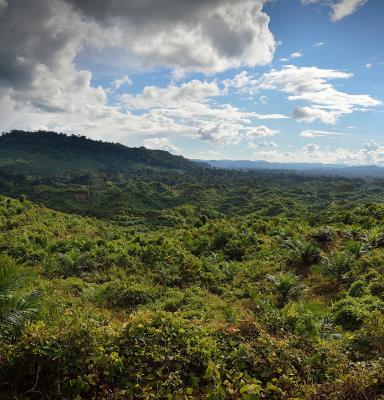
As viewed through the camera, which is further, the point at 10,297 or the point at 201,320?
the point at 201,320

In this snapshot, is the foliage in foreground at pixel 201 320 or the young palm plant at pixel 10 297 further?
the young palm plant at pixel 10 297

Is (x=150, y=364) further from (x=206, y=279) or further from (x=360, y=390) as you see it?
(x=206, y=279)

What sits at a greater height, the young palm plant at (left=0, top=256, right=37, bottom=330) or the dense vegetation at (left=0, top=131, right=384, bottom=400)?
the young palm plant at (left=0, top=256, right=37, bottom=330)

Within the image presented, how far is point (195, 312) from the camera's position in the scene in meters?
11.7

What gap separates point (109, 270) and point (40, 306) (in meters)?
11.2

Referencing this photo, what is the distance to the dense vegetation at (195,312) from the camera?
5.90m

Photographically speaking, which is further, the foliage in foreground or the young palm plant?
the young palm plant

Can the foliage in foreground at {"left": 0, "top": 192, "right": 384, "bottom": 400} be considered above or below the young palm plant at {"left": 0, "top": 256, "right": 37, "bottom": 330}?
below

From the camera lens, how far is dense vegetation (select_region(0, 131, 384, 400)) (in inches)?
232

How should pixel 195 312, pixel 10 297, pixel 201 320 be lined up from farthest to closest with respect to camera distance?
1. pixel 195 312
2. pixel 201 320
3. pixel 10 297

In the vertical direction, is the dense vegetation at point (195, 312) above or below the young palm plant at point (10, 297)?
below

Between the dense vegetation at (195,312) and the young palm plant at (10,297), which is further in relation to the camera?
the young palm plant at (10,297)

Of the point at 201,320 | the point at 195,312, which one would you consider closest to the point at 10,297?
the point at 201,320

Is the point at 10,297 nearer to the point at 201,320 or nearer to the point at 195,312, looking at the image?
the point at 201,320
